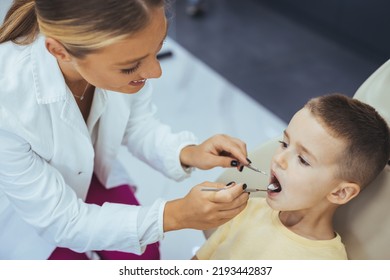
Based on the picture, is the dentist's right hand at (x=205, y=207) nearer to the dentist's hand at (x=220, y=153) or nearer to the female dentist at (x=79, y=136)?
the female dentist at (x=79, y=136)

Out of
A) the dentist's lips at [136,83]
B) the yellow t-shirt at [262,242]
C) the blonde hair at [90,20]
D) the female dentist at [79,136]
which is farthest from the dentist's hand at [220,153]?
the blonde hair at [90,20]

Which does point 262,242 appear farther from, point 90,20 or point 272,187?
point 90,20

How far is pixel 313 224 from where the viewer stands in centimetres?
119

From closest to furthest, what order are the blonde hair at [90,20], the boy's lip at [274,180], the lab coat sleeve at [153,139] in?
the blonde hair at [90,20]
the boy's lip at [274,180]
the lab coat sleeve at [153,139]

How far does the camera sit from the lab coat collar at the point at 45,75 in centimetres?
113

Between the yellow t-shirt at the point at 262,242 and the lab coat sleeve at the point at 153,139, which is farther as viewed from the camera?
the lab coat sleeve at the point at 153,139

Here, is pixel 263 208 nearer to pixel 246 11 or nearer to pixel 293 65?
pixel 293 65

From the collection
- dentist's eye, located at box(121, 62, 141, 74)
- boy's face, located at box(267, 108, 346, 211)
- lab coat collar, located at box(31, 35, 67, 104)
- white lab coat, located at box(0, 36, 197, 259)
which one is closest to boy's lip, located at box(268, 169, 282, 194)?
boy's face, located at box(267, 108, 346, 211)

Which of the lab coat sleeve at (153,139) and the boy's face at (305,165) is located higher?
the boy's face at (305,165)

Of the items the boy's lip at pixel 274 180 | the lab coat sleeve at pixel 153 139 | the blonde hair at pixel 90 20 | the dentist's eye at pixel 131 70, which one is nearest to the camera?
the blonde hair at pixel 90 20

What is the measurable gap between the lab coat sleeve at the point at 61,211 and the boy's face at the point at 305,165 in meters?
0.26

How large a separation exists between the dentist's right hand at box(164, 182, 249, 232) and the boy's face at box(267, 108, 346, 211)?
0.32 ft

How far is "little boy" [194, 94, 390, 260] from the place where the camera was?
42.1 inches
